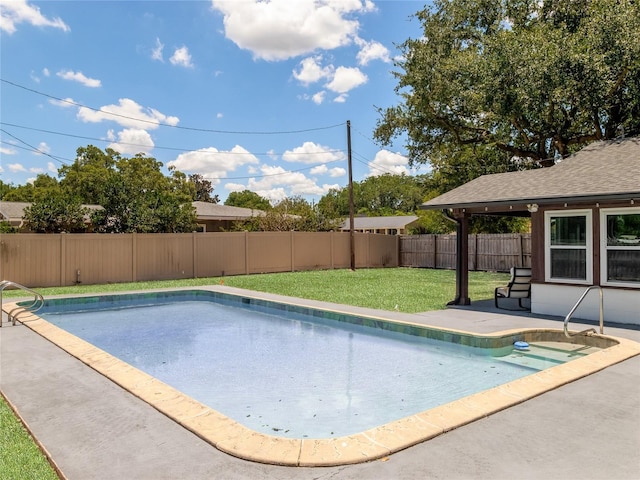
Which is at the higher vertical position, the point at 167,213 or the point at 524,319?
the point at 167,213

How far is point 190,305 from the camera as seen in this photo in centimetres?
1304

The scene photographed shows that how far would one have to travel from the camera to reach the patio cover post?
10648 mm

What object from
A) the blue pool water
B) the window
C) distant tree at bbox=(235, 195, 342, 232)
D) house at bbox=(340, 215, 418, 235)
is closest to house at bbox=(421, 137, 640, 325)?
the window

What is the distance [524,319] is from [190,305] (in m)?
8.64

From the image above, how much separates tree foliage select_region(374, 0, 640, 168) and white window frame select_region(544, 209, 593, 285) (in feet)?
21.2

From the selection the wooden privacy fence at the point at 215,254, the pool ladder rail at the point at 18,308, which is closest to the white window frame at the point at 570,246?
the pool ladder rail at the point at 18,308

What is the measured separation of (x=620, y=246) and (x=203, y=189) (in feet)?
192

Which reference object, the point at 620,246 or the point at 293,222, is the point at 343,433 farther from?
the point at 293,222

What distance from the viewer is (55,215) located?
16.1 meters

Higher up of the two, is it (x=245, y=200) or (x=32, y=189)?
(x=245, y=200)

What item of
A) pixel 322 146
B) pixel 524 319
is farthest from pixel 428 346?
pixel 322 146

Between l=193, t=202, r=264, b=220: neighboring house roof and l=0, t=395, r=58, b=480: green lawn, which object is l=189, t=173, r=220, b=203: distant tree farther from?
l=0, t=395, r=58, b=480: green lawn

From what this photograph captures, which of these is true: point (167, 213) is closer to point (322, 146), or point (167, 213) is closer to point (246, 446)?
point (246, 446)

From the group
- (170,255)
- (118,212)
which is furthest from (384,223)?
(118,212)
